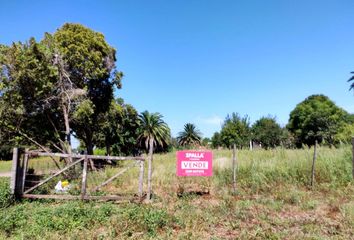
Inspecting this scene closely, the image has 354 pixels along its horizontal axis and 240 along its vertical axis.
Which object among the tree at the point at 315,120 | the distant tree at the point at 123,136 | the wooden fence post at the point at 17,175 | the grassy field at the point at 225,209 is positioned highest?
the tree at the point at 315,120

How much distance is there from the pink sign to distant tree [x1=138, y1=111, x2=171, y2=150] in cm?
3622

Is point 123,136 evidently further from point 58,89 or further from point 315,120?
→ point 315,120

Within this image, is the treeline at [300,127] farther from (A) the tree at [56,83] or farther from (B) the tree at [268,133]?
(A) the tree at [56,83]

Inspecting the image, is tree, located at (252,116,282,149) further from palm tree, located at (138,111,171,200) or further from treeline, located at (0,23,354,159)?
treeline, located at (0,23,354,159)

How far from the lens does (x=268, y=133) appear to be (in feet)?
193

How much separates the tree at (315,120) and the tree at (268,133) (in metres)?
3.26

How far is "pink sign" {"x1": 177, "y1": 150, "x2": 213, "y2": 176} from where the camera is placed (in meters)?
10.7

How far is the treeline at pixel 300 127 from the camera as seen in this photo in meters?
52.7

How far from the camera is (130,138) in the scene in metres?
44.4

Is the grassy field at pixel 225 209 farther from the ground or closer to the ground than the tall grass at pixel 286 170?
closer to the ground

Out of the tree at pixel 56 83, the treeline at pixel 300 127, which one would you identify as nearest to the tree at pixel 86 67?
the tree at pixel 56 83

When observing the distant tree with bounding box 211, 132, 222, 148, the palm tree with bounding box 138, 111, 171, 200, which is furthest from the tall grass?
the distant tree with bounding box 211, 132, 222, 148

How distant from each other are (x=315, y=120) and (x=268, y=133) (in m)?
8.69

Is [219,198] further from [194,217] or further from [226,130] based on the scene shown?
[226,130]
